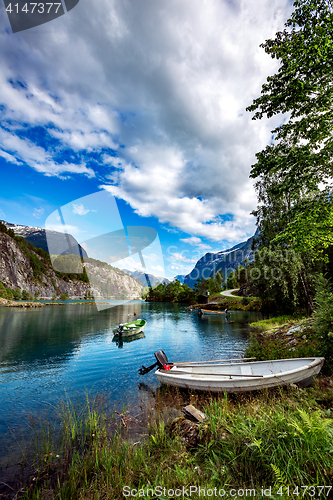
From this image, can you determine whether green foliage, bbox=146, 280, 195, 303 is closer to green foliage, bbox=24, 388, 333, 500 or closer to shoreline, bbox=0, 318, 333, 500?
shoreline, bbox=0, 318, 333, 500

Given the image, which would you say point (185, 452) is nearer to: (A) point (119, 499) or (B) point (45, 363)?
(A) point (119, 499)

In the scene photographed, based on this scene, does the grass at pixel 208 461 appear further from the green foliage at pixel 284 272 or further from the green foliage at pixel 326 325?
the green foliage at pixel 284 272

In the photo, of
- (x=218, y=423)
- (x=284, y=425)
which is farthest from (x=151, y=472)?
(x=284, y=425)

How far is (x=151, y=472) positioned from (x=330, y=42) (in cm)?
1577

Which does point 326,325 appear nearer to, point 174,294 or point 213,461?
point 213,461

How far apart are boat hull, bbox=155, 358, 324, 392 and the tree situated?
6.04 m

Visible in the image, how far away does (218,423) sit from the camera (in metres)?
6.20

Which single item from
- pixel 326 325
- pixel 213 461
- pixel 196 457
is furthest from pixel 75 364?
pixel 326 325

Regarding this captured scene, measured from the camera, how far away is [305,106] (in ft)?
33.7

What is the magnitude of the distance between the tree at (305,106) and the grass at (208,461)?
749 cm

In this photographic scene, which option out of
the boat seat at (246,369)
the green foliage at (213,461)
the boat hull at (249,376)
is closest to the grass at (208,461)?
the green foliage at (213,461)

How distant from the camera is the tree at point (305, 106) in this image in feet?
29.4

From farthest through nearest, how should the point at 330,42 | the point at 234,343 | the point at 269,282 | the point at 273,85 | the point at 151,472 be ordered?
1. the point at 269,282
2. the point at 234,343
3. the point at 273,85
4. the point at 330,42
5. the point at 151,472

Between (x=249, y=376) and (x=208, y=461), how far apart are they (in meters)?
5.59
